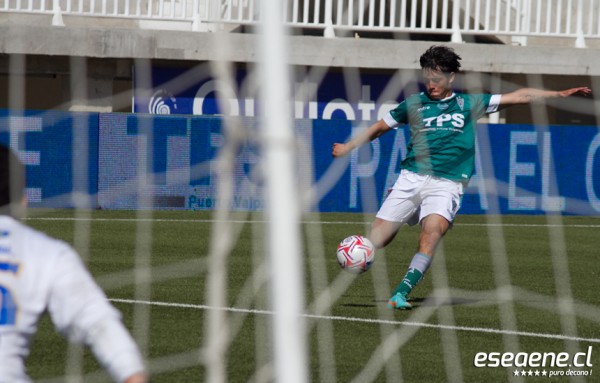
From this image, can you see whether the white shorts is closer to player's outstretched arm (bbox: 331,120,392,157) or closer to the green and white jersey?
the green and white jersey

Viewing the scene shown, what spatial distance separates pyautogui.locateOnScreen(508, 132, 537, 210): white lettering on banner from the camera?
18.4 m

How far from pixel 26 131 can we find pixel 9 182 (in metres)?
13.2

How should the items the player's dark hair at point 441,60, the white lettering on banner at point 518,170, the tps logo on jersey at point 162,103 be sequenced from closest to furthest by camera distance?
the player's dark hair at point 441,60 < the white lettering on banner at point 518,170 < the tps logo on jersey at point 162,103

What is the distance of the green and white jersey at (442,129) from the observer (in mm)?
8633

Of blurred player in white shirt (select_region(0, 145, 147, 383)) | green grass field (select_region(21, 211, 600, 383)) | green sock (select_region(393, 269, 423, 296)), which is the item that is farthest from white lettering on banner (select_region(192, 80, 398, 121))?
blurred player in white shirt (select_region(0, 145, 147, 383))

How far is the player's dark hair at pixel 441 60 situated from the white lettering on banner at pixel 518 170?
1025cm

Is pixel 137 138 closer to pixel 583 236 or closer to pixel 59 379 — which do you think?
pixel 583 236

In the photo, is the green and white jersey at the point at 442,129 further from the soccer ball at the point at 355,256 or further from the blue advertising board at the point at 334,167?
the blue advertising board at the point at 334,167

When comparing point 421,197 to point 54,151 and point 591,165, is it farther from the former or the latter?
point 591,165

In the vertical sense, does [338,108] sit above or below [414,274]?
above

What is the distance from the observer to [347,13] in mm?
20531

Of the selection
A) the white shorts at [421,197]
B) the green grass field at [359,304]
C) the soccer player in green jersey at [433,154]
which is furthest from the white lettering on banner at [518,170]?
the white shorts at [421,197]

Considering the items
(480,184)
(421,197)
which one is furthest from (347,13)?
(421,197)

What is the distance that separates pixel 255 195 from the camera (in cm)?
1714
